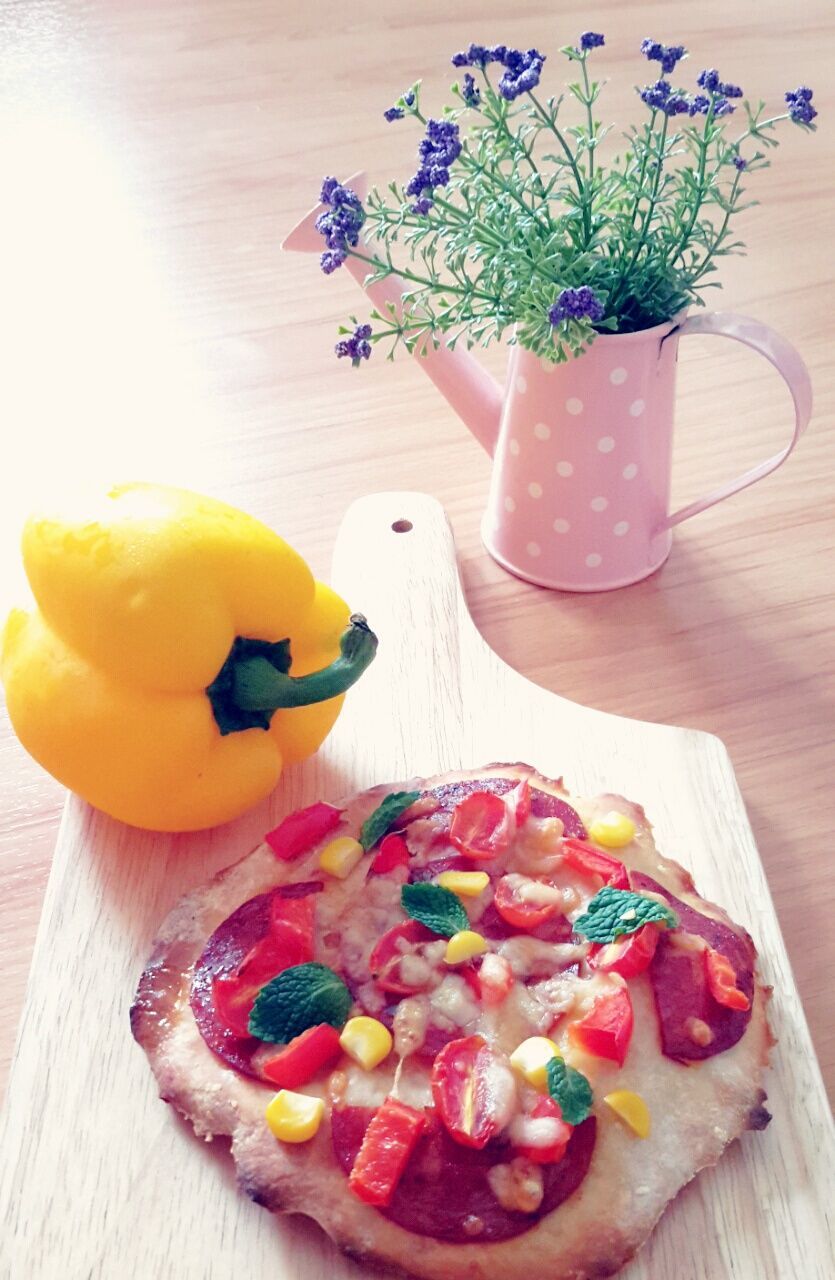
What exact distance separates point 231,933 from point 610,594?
642 mm

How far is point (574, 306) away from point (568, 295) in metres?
0.01

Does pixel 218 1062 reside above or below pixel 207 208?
below

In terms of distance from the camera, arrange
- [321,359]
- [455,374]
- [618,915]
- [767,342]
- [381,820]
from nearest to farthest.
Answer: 1. [618,915]
2. [381,820]
3. [767,342]
4. [455,374]
5. [321,359]

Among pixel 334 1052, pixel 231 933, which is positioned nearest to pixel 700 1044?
pixel 334 1052

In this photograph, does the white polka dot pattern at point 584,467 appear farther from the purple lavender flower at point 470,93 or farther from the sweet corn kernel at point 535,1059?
the sweet corn kernel at point 535,1059

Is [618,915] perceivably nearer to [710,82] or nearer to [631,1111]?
[631,1111]

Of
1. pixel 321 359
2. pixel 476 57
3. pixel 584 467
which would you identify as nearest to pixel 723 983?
pixel 584 467

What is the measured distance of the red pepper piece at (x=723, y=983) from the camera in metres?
0.90

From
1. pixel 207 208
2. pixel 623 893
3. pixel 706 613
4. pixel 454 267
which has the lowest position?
pixel 706 613

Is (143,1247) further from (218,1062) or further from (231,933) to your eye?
(231,933)

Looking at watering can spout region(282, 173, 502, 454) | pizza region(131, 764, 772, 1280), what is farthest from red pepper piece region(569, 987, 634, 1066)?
watering can spout region(282, 173, 502, 454)

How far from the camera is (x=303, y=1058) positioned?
872 mm

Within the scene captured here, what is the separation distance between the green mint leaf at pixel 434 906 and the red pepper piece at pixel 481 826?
5cm

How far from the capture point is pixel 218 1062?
90 centimetres
